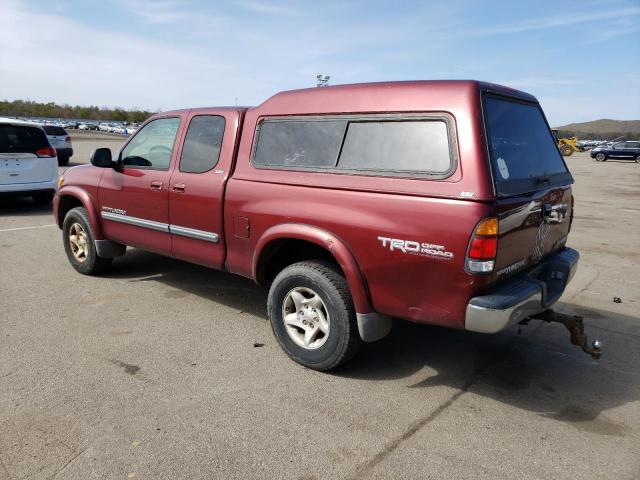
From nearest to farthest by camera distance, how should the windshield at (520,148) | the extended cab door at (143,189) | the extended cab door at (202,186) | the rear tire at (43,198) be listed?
the windshield at (520,148), the extended cab door at (202,186), the extended cab door at (143,189), the rear tire at (43,198)

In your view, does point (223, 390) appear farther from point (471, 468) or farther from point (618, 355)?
point (618, 355)

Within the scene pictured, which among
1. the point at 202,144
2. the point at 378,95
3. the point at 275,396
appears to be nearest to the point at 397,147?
the point at 378,95

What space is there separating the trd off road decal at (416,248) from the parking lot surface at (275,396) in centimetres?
101

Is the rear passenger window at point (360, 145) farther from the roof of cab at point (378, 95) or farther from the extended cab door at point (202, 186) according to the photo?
the extended cab door at point (202, 186)

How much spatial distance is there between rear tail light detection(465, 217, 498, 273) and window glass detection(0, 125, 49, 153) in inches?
372

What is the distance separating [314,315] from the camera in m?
3.76

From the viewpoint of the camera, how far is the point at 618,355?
163 inches

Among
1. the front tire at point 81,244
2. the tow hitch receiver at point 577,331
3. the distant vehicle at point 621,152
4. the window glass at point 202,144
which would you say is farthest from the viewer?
the distant vehicle at point 621,152

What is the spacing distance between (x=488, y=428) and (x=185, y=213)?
301 centimetres

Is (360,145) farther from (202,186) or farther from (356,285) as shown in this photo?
(202,186)

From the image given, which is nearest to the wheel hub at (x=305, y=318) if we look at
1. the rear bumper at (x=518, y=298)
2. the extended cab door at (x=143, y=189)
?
the rear bumper at (x=518, y=298)

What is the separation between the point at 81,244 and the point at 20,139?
5.15 m

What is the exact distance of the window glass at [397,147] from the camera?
315 centimetres

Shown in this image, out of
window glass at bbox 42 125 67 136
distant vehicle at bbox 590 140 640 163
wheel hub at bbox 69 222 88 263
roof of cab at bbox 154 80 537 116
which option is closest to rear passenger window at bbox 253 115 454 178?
roof of cab at bbox 154 80 537 116
